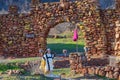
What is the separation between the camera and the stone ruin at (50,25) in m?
32.2

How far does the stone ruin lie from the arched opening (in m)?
3.12

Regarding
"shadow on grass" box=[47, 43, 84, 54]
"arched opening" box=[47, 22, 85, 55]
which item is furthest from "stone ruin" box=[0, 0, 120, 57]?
"shadow on grass" box=[47, 43, 84, 54]

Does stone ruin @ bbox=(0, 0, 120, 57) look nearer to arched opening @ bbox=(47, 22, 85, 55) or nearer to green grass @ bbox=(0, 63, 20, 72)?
arched opening @ bbox=(47, 22, 85, 55)

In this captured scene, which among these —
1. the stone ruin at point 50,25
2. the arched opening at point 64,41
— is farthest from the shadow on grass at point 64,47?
the stone ruin at point 50,25

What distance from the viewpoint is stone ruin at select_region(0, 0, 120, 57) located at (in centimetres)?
3216

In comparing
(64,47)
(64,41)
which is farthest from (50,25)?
(64,41)

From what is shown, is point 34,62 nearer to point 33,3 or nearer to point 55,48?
point 33,3

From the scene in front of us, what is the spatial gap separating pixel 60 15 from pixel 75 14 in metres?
0.97

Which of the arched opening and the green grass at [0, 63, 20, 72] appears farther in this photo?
the arched opening

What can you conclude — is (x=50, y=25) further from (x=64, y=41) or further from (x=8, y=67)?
(x=64, y=41)

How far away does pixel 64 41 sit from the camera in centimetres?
4509

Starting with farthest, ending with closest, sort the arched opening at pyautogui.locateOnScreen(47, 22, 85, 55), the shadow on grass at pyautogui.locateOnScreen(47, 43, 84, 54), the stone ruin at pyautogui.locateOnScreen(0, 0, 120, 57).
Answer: the arched opening at pyautogui.locateOnScreen(47, 22, 85, 55) → the shadow on grass at pyautogui.locateOnScreen(47, 43, 84, 54) → the stone ruin at pyautogui.locateOnScreen(0, 0, 120, 57)

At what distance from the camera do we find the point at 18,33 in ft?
110

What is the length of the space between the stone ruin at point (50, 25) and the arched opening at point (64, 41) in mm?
3121
